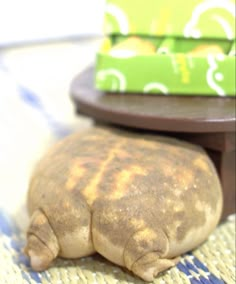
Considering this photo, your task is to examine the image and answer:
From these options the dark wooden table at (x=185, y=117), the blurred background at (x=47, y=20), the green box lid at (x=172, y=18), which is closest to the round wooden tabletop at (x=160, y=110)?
the dark wooden table at (x=185, y=117)

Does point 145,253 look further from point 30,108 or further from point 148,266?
point 30,108

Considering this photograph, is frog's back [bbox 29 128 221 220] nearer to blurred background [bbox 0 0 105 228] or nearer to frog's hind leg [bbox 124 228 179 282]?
frog's hind leg [bbox 124 228 179 282]

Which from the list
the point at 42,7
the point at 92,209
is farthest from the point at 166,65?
the point at 42,7

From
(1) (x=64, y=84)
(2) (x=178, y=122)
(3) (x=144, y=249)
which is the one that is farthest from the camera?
(1) (x=64, y=84)

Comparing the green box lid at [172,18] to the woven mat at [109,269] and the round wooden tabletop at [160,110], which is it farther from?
the woven mat at [109,269]

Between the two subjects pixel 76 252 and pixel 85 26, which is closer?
pixel 76 252

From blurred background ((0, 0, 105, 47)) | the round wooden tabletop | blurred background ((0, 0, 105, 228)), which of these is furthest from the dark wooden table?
blurred background ((0, 0, 105, 47))

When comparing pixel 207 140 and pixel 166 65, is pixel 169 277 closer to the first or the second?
pixel 207 140

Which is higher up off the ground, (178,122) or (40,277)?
(178,122)
